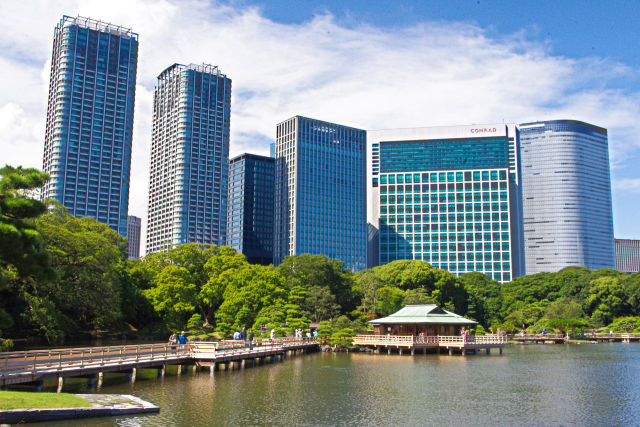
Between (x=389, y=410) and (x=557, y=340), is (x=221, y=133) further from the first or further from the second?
(x=389, y=410)

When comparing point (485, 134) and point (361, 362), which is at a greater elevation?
point (485, 134)

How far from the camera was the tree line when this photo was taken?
3476 cm

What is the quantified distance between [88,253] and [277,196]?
13623 cm

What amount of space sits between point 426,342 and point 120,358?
1393 inches

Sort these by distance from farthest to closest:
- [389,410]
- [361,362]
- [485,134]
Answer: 1. [485,134]
2. [361,362]
3. [389,410]

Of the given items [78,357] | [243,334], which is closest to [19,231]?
[78,357]

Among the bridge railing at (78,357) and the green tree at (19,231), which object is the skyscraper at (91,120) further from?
the green tree at (19,231)

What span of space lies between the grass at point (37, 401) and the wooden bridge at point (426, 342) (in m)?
41.3

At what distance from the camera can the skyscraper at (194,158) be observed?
189250 mm

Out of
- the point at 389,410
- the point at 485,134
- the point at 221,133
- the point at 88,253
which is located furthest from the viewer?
the point at 221,133

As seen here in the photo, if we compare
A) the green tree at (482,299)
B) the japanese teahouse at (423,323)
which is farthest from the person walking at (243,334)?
the green tree at (482,299)

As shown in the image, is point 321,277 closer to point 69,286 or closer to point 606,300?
point 69,286

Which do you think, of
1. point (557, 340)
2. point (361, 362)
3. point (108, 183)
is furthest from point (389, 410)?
point (108, 183)

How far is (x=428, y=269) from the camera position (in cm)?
9550
